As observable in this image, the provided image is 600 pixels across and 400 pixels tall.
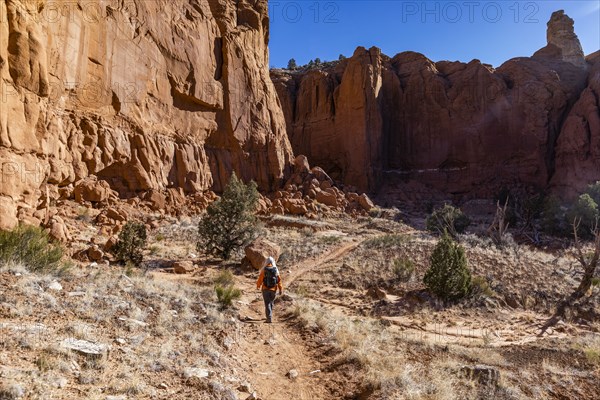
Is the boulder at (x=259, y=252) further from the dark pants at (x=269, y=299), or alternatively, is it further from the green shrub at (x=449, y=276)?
the green shrub at (x=449, y=276)

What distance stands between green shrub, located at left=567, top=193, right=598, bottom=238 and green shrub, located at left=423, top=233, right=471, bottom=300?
65.8 ft

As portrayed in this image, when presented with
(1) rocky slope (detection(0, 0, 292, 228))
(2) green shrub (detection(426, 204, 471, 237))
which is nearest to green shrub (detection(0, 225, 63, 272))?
(1) rocky slope (detection(0, 0, 292, 228))

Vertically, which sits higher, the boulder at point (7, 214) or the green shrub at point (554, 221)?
the boulder at point (7, 214)

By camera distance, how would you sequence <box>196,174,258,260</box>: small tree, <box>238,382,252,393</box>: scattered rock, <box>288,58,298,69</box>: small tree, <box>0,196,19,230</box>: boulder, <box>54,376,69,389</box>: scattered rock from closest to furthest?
1. <box>54,376,69,389</box>: scattered rock
2. <box>238,382,252,393</box>: scattered rock
3. <box>0,196,19,230</box>: boulder
4. <box>196,174,258,260</box>: small tree
5. <box>288,58,298,69</box>: small tree

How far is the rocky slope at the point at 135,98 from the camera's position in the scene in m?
11.0

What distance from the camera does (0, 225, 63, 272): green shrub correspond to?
25.7 ft

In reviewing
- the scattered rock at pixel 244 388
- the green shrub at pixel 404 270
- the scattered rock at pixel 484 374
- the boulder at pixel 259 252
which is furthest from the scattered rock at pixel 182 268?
the scattered rock at pixel 484 374

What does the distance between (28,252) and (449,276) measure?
38.6ft

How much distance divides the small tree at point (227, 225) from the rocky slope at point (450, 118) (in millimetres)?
26945

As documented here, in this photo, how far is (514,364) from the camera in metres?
6.75

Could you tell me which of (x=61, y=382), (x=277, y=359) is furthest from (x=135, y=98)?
(x=61, y=382)

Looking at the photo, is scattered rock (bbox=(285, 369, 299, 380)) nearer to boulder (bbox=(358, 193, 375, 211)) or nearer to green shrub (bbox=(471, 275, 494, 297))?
green shrub (bbox=(471, 275, 494, 297))

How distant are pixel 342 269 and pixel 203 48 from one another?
22.0 meters

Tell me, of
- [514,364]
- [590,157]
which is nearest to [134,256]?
[514,364]
